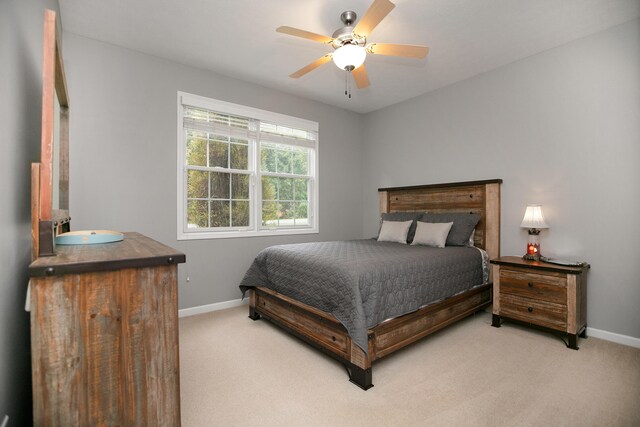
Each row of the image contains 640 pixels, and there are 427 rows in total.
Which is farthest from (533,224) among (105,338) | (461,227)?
(105,338)

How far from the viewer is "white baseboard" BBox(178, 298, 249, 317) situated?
3.42 m

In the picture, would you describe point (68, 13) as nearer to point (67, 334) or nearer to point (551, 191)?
point (67, 334)

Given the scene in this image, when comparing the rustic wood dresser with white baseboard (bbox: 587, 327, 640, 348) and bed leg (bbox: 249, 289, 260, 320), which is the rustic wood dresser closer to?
bed leg (bbox: 249, 289, 260, 320)

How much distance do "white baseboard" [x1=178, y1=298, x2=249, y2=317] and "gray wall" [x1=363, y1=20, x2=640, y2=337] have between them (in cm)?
313

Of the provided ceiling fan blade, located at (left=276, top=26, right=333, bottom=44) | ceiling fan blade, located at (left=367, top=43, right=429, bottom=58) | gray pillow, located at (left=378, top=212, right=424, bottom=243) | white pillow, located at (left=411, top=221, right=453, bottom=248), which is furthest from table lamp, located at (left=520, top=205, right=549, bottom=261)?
ceiling fan blade, located at (left=276, top=26, right=333, bottom=44)

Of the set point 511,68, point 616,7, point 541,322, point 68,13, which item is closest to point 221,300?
point 68,13

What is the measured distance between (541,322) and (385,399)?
6.13ft

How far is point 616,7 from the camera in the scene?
251cm

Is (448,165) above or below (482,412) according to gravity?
above

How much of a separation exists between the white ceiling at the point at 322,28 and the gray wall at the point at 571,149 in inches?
9.6

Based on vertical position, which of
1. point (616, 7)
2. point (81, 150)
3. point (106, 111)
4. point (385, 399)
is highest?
point (616, 7)

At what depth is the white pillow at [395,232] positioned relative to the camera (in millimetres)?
3849

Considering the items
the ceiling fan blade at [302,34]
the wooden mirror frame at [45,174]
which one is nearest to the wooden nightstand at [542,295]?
the ceiling fan blade at [302,34]

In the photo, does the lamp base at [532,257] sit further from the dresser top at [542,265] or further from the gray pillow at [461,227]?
the gray pillow at [461,227]
